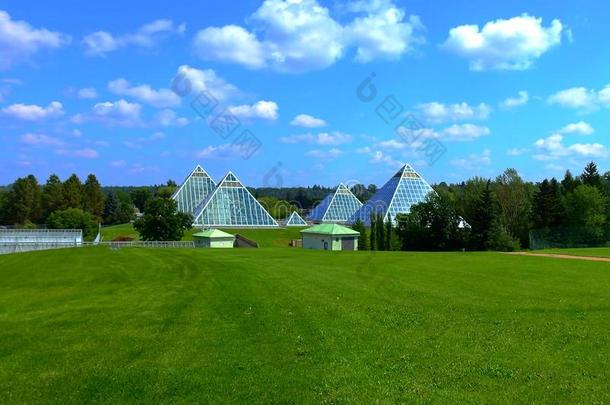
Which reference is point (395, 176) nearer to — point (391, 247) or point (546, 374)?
point (391, 247)

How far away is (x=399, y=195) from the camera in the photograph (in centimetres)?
7344

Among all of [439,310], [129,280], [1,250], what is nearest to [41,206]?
[1,250]

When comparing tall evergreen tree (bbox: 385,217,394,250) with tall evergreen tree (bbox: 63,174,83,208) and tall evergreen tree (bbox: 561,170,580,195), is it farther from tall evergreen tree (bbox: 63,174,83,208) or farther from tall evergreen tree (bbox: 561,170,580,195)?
tall evergreen tree (bbox: 63,174,83,208)

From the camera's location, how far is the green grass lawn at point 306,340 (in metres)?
6.47

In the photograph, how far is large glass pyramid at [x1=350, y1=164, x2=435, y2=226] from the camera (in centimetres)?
7124

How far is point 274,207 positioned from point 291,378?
110 meters

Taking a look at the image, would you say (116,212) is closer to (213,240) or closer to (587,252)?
(213,240)

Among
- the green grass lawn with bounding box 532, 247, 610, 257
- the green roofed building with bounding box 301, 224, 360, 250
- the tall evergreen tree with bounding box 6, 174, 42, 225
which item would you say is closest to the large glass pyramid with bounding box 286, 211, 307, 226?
the green roofed building with bounding box 301, 224, 360, 250

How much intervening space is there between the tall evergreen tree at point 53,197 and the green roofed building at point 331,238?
6035 cm

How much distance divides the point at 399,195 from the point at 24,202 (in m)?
68.4

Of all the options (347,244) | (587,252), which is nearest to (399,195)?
(347,244)

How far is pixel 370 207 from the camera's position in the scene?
246 ft

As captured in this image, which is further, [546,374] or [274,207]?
[274,207]

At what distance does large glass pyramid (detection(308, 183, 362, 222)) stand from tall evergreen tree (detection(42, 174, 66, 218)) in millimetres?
46066
